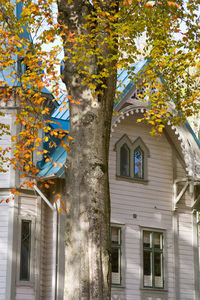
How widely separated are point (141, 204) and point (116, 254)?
2143 mm

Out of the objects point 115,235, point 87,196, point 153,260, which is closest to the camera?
point 87,196

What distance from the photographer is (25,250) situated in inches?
793

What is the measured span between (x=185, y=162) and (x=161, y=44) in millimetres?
6944

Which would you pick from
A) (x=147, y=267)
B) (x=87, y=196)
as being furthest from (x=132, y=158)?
(x=87, y=196)

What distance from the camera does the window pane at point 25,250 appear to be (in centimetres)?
1997

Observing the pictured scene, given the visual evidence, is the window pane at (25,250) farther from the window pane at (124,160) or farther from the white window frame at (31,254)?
the window pane at (124,160)

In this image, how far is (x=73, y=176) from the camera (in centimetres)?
1200

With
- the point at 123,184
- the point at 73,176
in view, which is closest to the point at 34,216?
the point at 123,184

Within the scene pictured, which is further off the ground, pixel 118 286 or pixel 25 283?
pixel 25 283

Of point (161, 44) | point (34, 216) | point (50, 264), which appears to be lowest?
point (50, 264)

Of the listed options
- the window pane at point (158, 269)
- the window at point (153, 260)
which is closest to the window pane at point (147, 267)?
the window at point (153, 260)

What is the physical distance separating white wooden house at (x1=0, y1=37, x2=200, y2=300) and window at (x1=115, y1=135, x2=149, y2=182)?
0.12ft

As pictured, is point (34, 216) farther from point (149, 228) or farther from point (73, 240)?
point (73, 240)

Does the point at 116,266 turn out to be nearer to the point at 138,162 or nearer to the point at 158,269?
the point at 158,269
